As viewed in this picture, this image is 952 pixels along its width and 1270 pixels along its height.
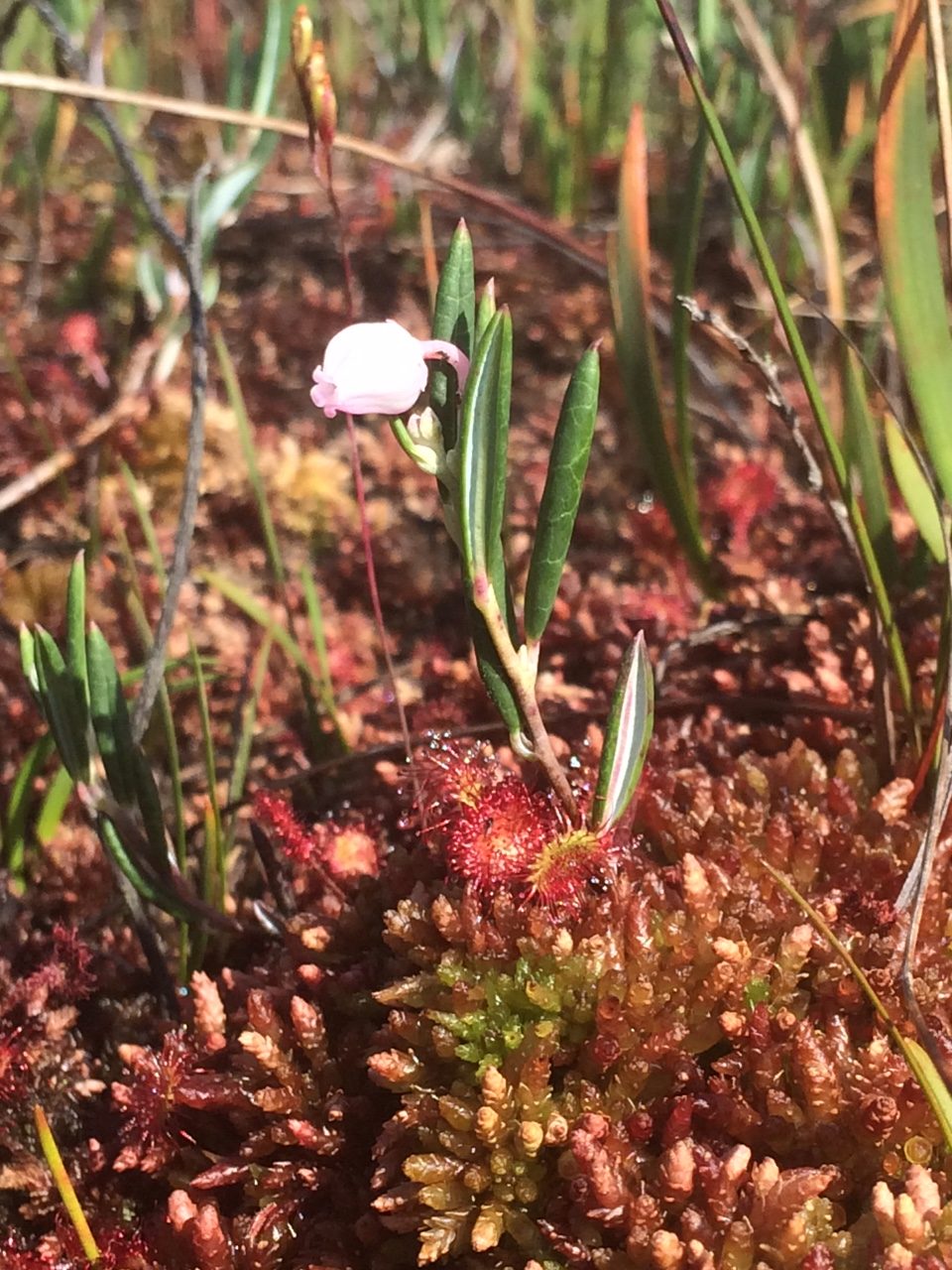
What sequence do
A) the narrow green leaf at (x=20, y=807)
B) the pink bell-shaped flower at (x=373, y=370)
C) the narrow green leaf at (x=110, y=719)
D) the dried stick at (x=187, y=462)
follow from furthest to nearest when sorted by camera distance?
the narrow green leaf at (x=20, y=807), the dried stick at (x=187, y=462), the narrow green leaf at (x=110, y=719), the pink bell-shaped flower at (x=373, y=370)

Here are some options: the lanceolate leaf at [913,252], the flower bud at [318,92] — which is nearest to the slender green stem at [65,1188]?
the flower bud at [318,92]

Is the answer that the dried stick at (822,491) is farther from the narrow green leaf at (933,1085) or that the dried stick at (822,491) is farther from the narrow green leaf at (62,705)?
the narrow green leaf at (62,705)

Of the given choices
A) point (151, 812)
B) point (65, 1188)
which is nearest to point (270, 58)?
point (151, 812)

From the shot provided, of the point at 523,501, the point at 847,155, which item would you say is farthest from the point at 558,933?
the point at 847,155

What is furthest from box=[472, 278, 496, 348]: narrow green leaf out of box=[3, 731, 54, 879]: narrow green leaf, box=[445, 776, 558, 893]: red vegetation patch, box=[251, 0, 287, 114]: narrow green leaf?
box=[251, 0, 287, 114]: narrow green leaf

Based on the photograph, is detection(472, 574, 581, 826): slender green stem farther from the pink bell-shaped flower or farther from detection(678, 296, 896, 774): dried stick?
detection(678, 296, 896, 774): dried stick

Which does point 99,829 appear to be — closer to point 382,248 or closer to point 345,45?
point 382,248
